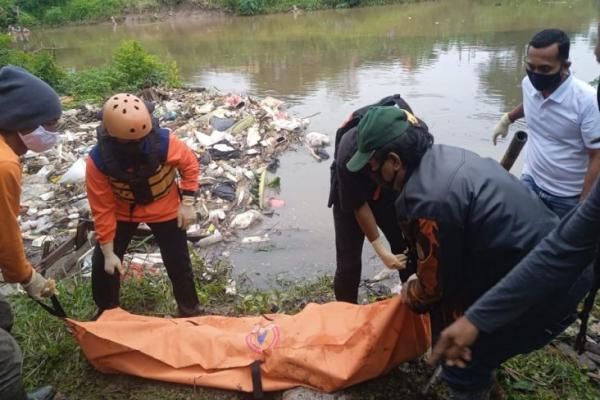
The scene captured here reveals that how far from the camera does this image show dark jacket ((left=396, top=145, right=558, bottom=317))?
1.76m

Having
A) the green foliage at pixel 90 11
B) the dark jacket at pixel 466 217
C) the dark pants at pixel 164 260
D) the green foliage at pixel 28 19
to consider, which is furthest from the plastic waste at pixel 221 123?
the green foliage at pixel 90 11

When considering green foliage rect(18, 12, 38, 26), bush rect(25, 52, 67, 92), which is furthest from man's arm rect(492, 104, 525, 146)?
green foliage rect(18, 12, 38, 26)

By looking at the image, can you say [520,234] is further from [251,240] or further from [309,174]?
Answer: [309,174]

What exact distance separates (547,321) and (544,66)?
1665 millimetres

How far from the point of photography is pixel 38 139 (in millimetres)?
2273

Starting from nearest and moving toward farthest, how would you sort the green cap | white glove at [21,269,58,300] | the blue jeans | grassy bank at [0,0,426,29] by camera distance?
the green cap → white glove at [21,269,58,300] → the blue jeans → grassy bank at [0,0,426,29]

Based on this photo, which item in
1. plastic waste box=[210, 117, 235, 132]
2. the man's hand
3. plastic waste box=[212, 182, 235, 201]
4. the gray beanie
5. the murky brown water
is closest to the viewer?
the man's hand

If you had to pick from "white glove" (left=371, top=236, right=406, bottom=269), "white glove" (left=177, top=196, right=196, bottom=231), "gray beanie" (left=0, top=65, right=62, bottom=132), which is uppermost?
"gray beanie" (left=0, top=65, right=62, bottom=132)

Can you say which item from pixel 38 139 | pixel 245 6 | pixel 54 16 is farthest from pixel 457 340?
pixel 54 16

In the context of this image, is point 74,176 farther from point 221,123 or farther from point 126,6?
point 126,6

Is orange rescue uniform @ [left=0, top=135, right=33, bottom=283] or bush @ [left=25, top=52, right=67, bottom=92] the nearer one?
orange rescue uniform @ [left=0, top=135, right=33, bottom=283]

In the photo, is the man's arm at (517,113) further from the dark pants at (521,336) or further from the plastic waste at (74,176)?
the plastic waste at (74,176)

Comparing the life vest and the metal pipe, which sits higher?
the life vest

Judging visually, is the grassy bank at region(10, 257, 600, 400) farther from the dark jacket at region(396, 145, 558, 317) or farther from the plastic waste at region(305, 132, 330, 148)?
the plastic waste at region(305, 132, 330, 148)
